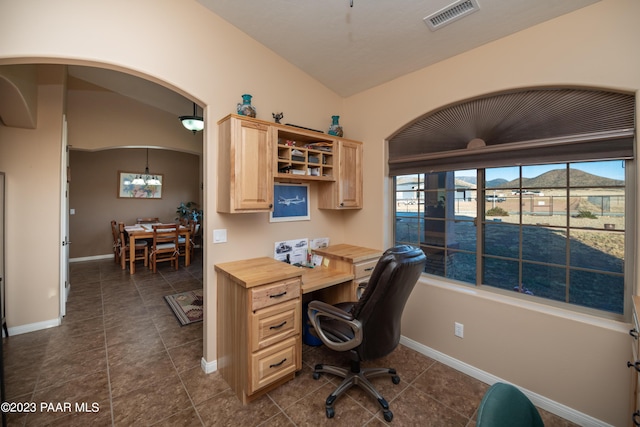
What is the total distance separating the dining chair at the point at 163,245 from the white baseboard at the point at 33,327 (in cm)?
235

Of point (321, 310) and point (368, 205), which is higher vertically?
point (368, 205)

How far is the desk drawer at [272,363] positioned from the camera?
193 cm

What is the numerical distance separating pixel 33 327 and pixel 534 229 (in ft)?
17.1

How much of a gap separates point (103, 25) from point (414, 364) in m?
3.72

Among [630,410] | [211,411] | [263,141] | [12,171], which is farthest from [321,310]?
[12,171]

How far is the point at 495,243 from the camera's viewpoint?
2.33 metres

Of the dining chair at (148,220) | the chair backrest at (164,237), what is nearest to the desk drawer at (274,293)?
the chair backrest at (164,237)

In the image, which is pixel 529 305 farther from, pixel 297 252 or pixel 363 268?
pixel 297 252

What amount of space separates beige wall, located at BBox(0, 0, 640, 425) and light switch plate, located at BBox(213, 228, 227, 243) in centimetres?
5

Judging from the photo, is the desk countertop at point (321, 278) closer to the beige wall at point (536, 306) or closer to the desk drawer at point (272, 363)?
the desk drawer at point (272, 363)

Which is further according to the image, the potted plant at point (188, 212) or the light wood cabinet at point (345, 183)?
the potted plant at point (188, 212)

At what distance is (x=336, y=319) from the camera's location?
1.90m

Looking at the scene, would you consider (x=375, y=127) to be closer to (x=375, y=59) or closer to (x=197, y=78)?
(x=375, y=59)

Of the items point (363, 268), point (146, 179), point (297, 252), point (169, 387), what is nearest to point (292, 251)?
point (297, 252)
